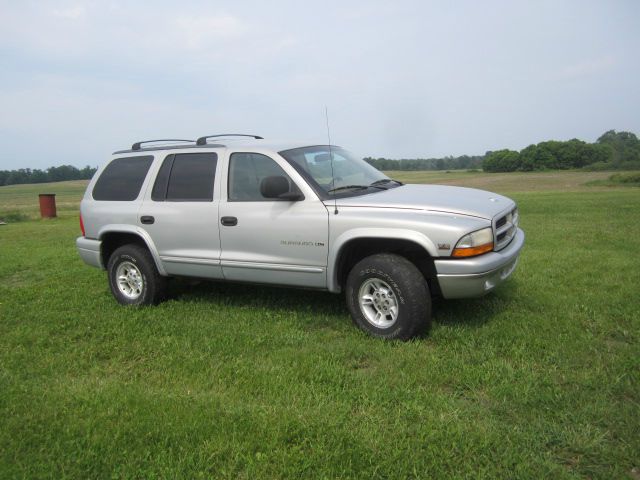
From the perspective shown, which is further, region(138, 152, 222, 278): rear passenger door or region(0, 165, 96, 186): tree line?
region(0, 165, 96, 186): tree line

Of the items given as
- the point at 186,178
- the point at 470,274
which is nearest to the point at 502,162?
the point at 186,178

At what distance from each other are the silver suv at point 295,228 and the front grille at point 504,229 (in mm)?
16

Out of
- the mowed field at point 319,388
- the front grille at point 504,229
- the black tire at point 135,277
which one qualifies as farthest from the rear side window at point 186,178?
the front grille at point 504,229

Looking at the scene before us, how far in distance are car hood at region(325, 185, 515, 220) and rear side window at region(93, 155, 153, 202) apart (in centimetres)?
242

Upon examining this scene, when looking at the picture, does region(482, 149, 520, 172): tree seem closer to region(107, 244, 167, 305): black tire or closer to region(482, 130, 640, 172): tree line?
region(482, 130, 640, 172): tree line

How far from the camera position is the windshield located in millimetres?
4840

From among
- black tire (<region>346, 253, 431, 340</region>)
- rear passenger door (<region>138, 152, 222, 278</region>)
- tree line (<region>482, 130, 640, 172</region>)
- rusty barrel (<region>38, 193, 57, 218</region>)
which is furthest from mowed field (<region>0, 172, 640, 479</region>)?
tree line (<region>482, 130, 640, 172</region>)

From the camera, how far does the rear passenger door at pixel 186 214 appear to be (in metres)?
5.19

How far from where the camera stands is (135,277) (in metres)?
5.81

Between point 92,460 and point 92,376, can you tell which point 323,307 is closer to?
point 92,376

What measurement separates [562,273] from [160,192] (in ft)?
15.9

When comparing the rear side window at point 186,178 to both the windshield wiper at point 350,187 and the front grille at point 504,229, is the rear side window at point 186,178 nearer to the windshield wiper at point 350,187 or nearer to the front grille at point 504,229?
the windshield wiper at point 350,187

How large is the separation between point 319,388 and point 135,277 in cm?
314

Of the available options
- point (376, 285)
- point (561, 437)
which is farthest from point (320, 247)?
point (561, 437)
